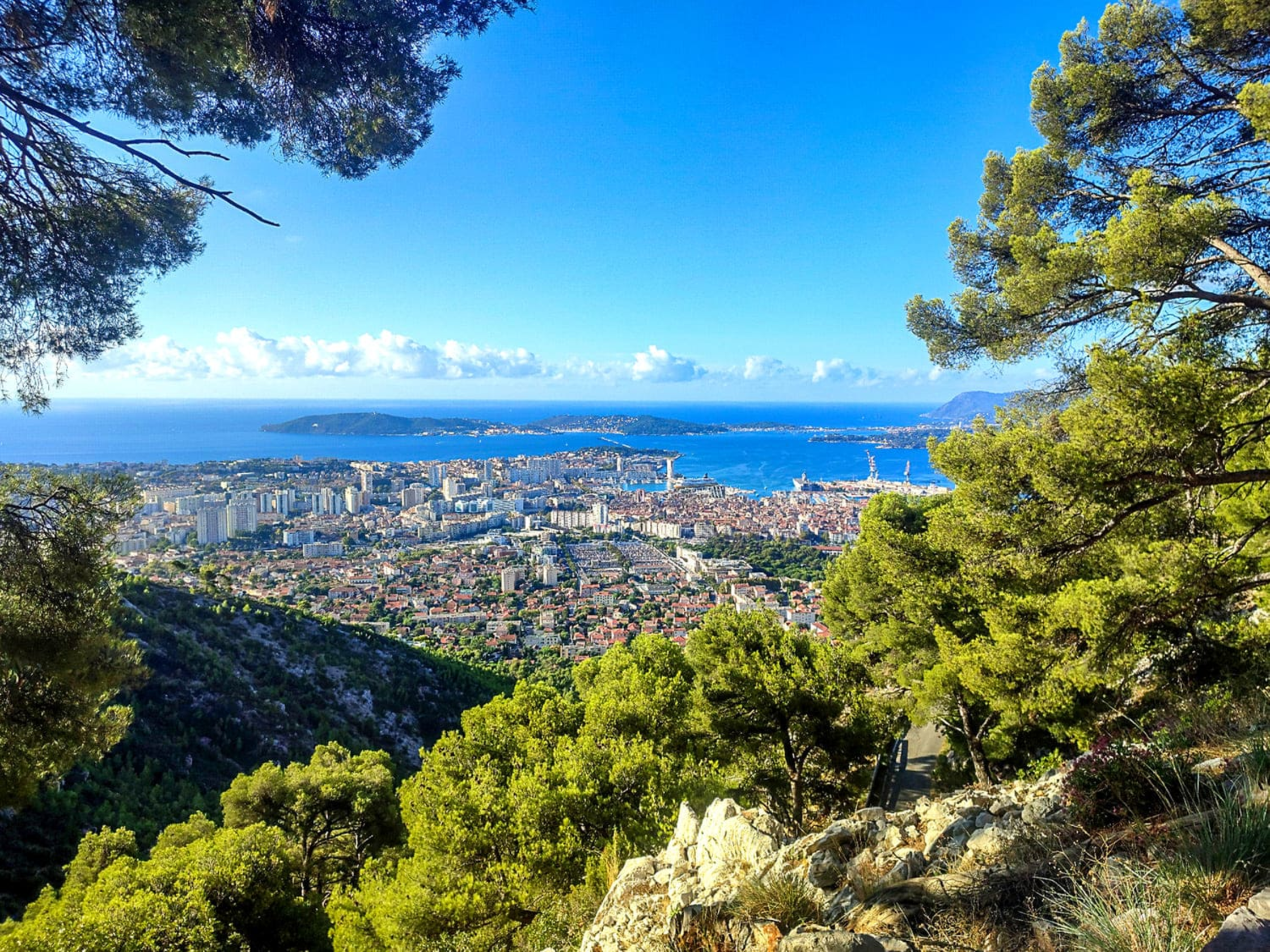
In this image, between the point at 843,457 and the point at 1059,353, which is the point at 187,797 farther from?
the point at 843,457

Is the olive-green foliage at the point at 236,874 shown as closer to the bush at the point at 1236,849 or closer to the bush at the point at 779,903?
the bush at the point at 779,903

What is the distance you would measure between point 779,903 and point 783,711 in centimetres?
409

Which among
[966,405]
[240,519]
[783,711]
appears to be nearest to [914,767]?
[783,711]

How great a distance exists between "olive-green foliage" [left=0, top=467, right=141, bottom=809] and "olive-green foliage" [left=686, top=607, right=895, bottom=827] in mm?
5176

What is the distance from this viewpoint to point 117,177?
317cm

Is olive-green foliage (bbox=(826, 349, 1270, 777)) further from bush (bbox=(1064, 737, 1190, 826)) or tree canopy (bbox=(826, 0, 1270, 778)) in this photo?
bush (bbox=(1064, 737, 1190, 826))

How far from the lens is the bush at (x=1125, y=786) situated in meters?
2.50

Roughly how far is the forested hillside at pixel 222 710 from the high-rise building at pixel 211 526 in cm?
2940

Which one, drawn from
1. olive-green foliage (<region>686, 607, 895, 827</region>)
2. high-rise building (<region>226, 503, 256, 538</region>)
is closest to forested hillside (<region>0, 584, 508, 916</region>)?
olive-green foliage (<region>686, 607, 895, 827</region>)

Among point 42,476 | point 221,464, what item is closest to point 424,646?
point 42,476

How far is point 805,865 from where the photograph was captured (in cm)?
284

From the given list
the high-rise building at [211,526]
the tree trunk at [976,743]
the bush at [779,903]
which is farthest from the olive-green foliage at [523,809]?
the high-rise building at [211,526]

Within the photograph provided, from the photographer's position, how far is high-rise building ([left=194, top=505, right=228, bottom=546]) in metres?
43.7

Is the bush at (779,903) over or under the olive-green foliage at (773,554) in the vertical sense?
over
